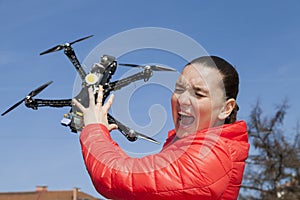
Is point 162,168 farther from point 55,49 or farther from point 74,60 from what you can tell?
point 55,49

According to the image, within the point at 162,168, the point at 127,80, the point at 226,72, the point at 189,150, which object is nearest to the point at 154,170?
the point at 162,168

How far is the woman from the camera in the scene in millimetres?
1865

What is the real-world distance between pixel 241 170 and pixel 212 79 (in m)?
0.36

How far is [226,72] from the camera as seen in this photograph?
202 centimetres

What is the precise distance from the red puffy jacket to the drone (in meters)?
0.08

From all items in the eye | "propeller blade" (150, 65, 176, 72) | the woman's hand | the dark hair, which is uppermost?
"propeller blade" (150, 65, 176, 72)

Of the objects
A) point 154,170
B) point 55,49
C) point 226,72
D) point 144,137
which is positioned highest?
point 55,49

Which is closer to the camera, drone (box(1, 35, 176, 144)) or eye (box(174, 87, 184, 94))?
drone (box(1, 35, 176, 144))

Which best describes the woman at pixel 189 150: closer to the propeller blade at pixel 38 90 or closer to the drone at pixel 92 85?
the drone at pixel 92 85

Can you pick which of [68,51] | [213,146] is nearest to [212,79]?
[213,146]

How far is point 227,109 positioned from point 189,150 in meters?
0.26

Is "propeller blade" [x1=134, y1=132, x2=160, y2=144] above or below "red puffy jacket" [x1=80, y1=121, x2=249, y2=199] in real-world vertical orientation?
above

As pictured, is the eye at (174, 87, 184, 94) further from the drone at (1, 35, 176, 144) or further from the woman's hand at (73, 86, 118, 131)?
the woman's hand at (73, 86, 118, 131)

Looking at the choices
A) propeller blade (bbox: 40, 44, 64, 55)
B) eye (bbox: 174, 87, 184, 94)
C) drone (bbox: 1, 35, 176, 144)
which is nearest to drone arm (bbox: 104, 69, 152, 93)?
drone (bbox: 1, 35, 176, 144)
